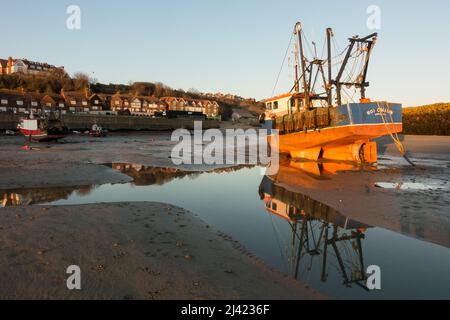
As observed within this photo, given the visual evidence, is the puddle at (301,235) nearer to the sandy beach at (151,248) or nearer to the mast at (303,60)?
the sandy beach at (151,248)

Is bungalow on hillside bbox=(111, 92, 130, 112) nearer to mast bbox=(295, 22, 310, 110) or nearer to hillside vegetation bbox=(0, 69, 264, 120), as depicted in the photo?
hillside vegetation bbox=(0, 69, 264, 120)

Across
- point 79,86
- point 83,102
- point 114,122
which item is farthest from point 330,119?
point 79,86

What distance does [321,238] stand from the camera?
7707 mm

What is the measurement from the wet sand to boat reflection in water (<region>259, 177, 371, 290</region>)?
1006 millimetres

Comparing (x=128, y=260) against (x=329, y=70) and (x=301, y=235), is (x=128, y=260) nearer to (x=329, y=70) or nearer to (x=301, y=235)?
(x=301, y=235)

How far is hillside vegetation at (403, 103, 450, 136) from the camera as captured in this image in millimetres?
46319

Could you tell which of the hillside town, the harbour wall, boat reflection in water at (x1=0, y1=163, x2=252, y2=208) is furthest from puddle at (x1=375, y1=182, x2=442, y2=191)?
the hillside town

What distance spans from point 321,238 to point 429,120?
165 ft

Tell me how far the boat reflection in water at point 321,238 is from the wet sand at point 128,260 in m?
1.01

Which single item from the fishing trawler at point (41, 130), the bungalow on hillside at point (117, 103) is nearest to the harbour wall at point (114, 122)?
the fishing trawler at point (41, 130)

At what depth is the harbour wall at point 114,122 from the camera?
62.6 metres

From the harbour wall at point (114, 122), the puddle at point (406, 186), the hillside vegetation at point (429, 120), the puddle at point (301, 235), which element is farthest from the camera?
the harbour wall at point (114, 122)
